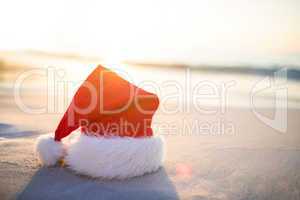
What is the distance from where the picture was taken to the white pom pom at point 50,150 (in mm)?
2158

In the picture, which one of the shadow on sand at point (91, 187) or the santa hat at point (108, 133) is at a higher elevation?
the santa hat at point (108, 133)

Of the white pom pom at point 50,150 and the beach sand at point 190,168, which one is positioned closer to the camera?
the beach sand at point 190,168

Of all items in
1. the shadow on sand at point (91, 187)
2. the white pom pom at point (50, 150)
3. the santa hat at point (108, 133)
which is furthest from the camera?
the white pom pom at point (50, 150)

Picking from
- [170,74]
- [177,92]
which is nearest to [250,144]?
[177,92]

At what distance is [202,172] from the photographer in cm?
226

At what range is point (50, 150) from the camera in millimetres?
2162

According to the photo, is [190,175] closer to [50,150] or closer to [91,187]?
[91,187]

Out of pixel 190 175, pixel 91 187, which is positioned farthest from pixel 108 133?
pixel 190 175

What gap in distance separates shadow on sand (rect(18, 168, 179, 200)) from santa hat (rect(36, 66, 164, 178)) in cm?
5

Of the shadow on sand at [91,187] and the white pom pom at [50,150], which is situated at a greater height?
the white pom pom at [50,150]

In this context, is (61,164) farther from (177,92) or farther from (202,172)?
(177,92)

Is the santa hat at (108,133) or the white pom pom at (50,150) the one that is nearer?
the santa hat at (108,133)

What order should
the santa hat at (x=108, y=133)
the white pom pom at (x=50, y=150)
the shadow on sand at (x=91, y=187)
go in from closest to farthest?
1. the shadow on sand at (x=91, y=187)
2. the santa hat at (x=108, y=133)
3. the white pom pom at (x=50, y=150)

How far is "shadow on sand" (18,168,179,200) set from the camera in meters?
1.90
